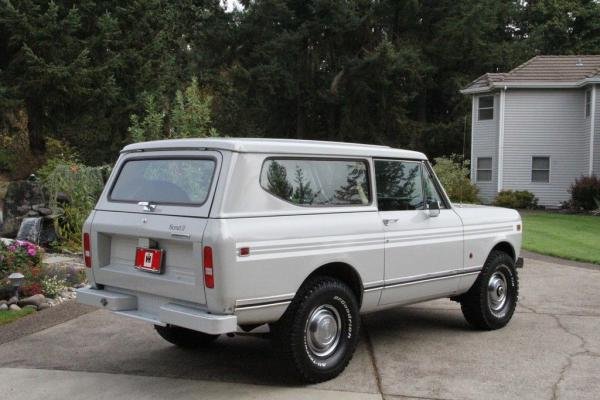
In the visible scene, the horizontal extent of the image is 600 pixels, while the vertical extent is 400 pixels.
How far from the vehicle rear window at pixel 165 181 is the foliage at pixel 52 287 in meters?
3.29

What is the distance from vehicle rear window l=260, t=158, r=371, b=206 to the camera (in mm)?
5117

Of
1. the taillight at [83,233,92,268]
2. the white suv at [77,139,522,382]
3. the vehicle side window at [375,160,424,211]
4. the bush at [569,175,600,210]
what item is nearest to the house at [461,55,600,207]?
the bush at [569,175,600,210]

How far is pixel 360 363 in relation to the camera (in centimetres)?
571

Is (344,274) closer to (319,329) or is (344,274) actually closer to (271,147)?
(319,329)

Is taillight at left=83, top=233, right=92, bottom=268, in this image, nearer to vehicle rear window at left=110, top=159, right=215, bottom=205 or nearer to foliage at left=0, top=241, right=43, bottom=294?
vehicle rear window at left=110, top=159, right=215, bottom=205

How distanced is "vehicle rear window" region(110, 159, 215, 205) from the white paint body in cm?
8

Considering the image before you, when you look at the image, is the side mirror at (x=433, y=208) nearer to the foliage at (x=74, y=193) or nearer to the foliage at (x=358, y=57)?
the foliage at (x=74, y=193)

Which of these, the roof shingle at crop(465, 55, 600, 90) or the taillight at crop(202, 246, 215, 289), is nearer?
the taillight at crop(202, 246, 215, 289)

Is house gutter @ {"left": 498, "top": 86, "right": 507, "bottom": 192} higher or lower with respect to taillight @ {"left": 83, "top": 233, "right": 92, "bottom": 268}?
higher

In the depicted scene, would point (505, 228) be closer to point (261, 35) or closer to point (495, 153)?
point (495, 153)

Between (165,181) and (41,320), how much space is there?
299 cm

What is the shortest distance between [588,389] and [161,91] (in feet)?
85.5

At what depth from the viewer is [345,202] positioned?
18.3 feet

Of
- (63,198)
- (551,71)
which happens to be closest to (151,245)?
(63,198)
